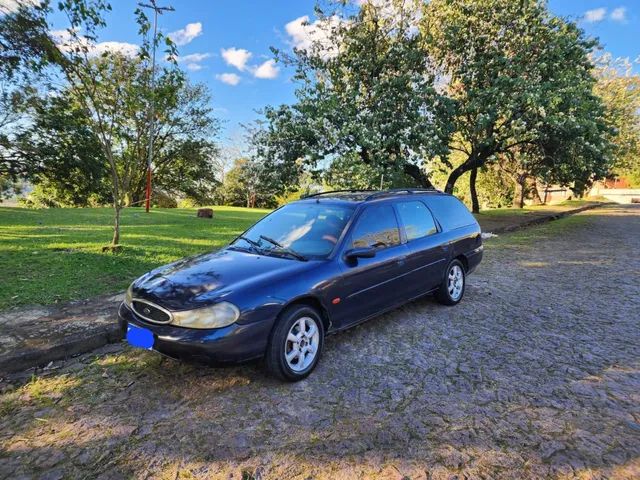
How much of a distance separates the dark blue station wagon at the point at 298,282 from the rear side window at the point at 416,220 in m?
0.02

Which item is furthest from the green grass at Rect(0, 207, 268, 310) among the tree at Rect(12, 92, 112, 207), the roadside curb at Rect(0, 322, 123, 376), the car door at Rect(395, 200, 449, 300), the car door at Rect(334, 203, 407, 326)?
the tree at Rect(12, 92, 112, 207)

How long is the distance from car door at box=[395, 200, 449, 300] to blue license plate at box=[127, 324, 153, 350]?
9.32 feet

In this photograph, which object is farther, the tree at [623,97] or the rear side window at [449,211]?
the tree at [623,97]

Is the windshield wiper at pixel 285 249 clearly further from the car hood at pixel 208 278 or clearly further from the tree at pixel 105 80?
the tree at pixel 105 80

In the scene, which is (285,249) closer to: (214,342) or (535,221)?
(214,342)

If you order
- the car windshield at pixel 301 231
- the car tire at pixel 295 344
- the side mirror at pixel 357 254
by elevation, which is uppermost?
the car windshield at pixel 301 231

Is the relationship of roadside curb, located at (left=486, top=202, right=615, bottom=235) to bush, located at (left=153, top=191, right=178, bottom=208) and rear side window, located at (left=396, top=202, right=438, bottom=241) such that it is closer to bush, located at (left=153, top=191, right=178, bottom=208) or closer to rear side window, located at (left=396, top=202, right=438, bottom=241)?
rear side window, located at (left=396, top=202, right=438, bottom=241)

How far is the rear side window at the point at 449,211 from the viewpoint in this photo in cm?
574

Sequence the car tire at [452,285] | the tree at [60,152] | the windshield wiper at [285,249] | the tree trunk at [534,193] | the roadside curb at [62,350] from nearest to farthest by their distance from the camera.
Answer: the roadside curb at [62,350] → the windshield wiper at [285,249] → the car tire at [452,285] → the tree at [60,152] → the tree trunk at [534,193]

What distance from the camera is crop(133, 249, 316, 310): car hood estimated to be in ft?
10.9

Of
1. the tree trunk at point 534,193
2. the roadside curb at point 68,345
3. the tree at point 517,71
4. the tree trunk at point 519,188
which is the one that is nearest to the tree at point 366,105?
the tree at point 517,71

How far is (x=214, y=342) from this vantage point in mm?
3123

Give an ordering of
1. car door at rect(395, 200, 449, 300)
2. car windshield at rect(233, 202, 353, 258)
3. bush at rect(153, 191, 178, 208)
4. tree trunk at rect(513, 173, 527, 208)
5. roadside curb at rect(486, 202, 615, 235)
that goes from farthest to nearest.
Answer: bush at rect(153, 191, 178, 208)
tree trunk at rect(513, 173, 527, 208)
roadside curb at rect(486, 202, 615, 235)
car door at rect(395, 200, 449, 300)
car windshield at rect(233, 202, 353, 258)

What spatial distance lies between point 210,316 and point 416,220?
121 inches
